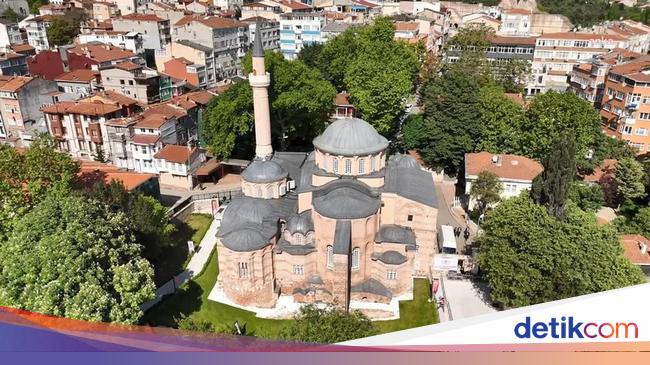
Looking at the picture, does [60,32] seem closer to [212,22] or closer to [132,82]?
[212,22]

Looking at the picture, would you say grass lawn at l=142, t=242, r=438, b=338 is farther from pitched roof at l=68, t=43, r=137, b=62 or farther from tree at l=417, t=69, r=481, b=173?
pitched roof at l=68, t=43, r=137, b=62

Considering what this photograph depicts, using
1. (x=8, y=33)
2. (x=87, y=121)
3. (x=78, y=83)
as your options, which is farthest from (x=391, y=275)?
(x=8, y=33)

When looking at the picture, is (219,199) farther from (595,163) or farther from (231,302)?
(595,163)

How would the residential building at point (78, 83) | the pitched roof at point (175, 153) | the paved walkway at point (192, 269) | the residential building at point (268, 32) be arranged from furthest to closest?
the residential building at point (268, 32)
the residential building at point (78, 83)
the pitched roof at point (175, 153)
the paved walkway at point (192, 269)

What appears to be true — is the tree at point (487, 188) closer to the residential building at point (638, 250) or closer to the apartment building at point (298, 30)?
the residential building at point (638, 250)

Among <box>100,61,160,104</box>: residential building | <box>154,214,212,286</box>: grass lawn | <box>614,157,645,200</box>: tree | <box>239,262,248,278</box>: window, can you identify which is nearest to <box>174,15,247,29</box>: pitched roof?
<box>100,61,160,104</box>: residential building

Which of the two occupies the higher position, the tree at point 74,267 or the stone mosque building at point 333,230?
the tree at point 74,267

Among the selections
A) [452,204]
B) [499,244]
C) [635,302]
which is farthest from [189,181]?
[635,302]

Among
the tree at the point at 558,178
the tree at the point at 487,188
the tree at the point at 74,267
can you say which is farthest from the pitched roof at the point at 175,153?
the tree at the point at 558,178
